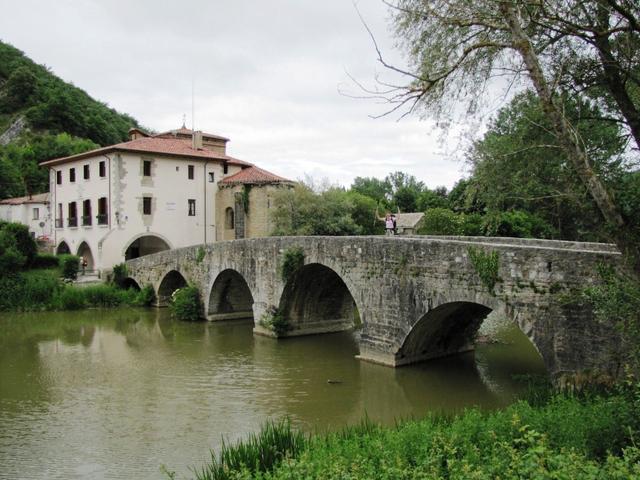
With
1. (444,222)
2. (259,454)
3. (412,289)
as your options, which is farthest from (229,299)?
(259,454)

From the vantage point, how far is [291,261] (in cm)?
1752

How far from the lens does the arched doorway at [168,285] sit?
87.6 feet

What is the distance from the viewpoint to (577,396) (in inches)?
329

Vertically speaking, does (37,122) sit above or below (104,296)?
above

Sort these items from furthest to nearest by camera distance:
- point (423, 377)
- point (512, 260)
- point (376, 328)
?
point (376, 328)
point (423, 377)
point (512, 260)

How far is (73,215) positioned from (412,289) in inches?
1076

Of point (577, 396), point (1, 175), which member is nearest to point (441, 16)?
point (577, 396)

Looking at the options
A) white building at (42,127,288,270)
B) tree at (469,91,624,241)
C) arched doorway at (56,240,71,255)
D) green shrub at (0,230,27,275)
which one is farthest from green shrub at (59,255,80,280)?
tree at (469,91,624,241)

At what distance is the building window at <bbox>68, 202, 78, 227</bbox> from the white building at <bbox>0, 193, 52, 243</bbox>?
586 centimetres

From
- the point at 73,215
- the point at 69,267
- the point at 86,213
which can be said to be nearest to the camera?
the point at 69,267

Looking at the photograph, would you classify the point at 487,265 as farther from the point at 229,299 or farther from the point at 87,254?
the point at 87,254

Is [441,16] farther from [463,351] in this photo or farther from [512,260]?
[463,351]

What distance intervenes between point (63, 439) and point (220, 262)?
12.2 metres

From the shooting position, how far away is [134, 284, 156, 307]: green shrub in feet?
89.1
